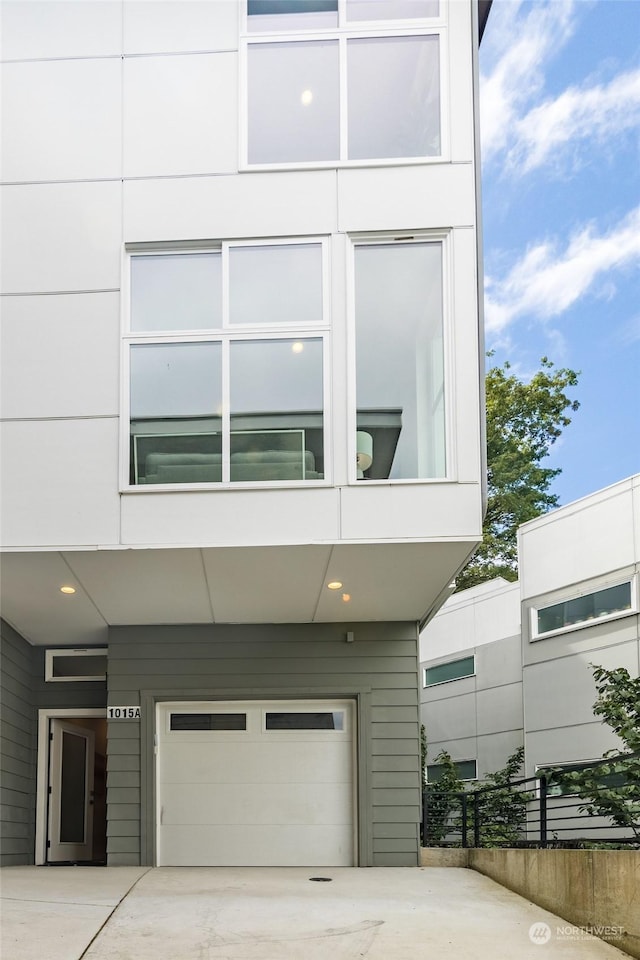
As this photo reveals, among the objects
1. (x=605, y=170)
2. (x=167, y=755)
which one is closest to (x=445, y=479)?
(x=167, y=755)

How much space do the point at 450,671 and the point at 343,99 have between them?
11.4m

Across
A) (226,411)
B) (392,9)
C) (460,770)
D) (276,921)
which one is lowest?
(460,770)

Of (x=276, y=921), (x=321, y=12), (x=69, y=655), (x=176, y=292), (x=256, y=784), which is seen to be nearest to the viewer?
(x=276, y=921)

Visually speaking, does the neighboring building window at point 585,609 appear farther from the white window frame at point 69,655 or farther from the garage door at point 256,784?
the white window frame at point 69,655

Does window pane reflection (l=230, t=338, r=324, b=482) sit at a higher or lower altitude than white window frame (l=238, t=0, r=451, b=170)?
lower

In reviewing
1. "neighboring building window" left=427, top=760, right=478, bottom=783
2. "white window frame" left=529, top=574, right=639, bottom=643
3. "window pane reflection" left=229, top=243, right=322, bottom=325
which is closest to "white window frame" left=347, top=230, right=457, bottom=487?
"window pane reflection" left=229, top=243, right=322, bottom=325

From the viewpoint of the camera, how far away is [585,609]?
42.6ft

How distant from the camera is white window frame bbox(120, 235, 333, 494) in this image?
723cm

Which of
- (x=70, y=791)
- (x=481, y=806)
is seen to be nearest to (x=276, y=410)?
(x=70, y=791)

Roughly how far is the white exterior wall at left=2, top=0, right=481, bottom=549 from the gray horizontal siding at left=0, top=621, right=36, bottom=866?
2518 mm

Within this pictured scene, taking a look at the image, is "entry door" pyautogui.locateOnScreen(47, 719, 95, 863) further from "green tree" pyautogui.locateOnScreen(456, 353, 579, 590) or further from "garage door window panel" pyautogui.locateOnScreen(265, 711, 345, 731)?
A: "green tree" pyautogui.locateOnScreen(456, 353, 579, 590)

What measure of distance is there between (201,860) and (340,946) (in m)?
4.13

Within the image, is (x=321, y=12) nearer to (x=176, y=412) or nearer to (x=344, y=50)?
(x=344, y=50)

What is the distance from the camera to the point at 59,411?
736cm
